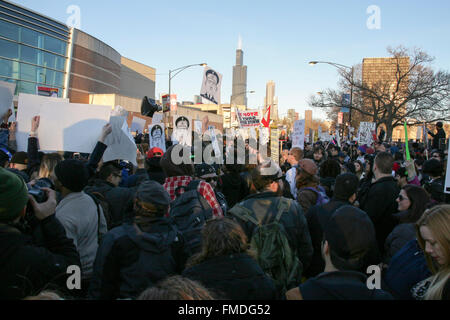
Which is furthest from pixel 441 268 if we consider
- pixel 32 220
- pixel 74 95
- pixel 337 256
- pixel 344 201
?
pixel 74 95

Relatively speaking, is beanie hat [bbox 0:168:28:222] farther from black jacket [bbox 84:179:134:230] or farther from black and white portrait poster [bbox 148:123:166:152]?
black and white portrait poster [bbox 148:123:166:152]

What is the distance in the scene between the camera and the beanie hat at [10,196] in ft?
6.70

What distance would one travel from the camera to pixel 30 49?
36188mm

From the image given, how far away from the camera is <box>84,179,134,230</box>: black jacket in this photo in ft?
13.1

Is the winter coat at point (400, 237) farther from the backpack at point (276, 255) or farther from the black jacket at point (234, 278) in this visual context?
the black jacket at point (234, 278)

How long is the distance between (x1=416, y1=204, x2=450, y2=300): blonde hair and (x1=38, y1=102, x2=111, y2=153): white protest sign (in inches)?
170

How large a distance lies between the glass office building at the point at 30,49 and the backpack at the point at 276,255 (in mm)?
37819

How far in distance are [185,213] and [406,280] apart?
A: 189 centimetres

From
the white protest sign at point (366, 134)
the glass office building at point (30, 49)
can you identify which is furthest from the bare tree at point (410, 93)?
the glass office building at point (30, 49)

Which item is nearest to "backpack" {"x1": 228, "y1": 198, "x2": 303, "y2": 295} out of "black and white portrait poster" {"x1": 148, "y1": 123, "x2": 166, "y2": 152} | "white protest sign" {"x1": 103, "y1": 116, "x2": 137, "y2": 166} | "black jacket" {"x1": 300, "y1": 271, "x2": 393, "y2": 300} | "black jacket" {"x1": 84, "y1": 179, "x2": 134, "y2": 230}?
"black jacket" {"x1": 300, "y1": 271, "x2": 393, "y2": 300}

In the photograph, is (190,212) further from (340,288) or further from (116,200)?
(340,288)
